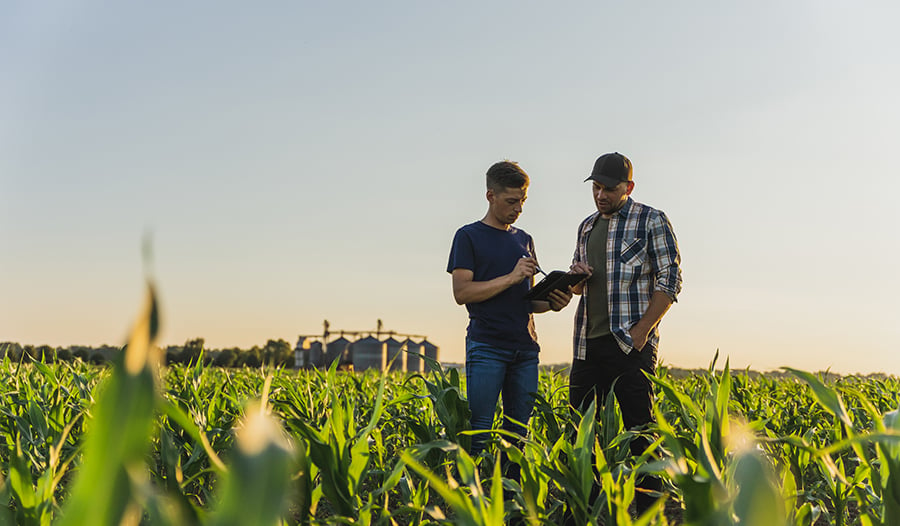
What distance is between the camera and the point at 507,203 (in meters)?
3.33

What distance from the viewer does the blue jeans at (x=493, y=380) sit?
10.8 ft

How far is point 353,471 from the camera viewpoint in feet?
6.05

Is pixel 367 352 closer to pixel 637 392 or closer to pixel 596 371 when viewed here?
pixel 596 371

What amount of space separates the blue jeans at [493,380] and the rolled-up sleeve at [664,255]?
2.32 ft

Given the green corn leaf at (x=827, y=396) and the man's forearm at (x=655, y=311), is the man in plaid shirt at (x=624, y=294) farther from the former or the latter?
the green corn leaf at (x=827, y=396)

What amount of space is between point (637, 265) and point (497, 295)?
2.34 feet

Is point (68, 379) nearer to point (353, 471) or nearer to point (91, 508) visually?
point (353, 471)

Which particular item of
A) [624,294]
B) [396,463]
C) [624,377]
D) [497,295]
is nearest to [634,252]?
[624,294]

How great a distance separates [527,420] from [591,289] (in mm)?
735

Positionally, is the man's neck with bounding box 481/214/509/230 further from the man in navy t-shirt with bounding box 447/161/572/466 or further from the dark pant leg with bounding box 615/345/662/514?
the dark pant leg with bounding box 615/345/662/514

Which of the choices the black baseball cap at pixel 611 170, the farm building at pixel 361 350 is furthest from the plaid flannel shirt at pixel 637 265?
the farm building at pixel 361 350

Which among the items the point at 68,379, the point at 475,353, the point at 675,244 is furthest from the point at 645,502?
the point at 68,379

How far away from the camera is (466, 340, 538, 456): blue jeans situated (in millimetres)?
3277

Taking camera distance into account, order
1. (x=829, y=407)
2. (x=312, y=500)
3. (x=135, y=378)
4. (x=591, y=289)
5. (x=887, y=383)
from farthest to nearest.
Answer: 1. (x=887, y=383)
2. (x=591, y=289)
3. (x=312, y=500)
4. (x=829, y=407)
5. (x=135, y=378)
